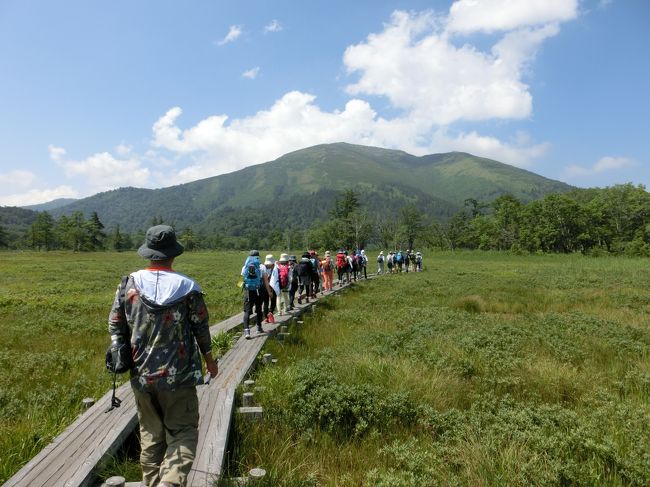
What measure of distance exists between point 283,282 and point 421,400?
774 cm

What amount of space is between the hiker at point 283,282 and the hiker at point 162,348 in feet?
28.7

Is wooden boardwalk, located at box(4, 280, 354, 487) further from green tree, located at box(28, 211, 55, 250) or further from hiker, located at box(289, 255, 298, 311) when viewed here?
green tree, located at box(28, 211, 55, 250)

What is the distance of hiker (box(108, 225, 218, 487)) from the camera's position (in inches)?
138

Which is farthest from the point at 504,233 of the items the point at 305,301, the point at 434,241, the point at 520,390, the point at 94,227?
the point at 94,227

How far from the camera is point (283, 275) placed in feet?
42.6

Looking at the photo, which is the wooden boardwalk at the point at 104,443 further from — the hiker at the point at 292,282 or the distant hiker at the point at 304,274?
the distant hiker at the point at 304,274

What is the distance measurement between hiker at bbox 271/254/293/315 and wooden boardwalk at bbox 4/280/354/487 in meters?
6.39

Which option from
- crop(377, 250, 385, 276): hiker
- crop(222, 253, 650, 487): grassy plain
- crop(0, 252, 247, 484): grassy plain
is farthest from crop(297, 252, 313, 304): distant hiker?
crop(377, 250, 385, 276): hiker

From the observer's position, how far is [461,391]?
6477 mm

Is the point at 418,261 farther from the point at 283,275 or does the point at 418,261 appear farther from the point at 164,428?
the point at 164,428

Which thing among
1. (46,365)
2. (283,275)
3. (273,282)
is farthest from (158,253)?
(283,275)

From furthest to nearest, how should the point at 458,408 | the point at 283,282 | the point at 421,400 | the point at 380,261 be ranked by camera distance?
the point at 380,261 → the point at 283,282 → the point at 458,408 → the point at 421,400

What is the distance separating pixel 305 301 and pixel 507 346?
8675 mm

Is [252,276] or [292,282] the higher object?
[252,276]
